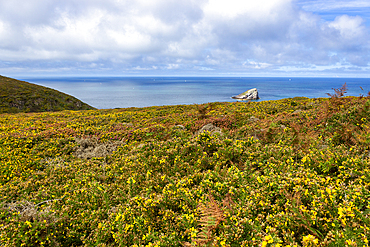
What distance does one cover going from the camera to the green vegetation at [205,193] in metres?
3.37

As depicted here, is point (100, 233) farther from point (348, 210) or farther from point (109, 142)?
point (109, 142)

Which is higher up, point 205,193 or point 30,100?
point 30,100

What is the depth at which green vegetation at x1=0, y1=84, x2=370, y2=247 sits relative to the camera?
3369mm

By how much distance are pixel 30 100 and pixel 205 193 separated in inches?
1872

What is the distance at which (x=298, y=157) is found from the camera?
19.2 feet

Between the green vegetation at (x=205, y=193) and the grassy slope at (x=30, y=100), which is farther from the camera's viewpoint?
the grassy slope at (x=30, y=100)

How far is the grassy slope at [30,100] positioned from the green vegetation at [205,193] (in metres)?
36.1

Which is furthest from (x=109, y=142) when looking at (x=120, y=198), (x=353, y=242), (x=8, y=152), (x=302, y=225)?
(x=353, y=242)

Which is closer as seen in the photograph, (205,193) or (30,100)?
(205,193)

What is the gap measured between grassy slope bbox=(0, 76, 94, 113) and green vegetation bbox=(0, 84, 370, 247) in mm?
36135

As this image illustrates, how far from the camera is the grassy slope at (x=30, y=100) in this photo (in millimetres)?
36075

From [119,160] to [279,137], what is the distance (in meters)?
6.52

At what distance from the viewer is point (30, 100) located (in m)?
38.8

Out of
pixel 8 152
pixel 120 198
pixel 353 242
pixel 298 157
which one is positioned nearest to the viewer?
pixel 353 242
